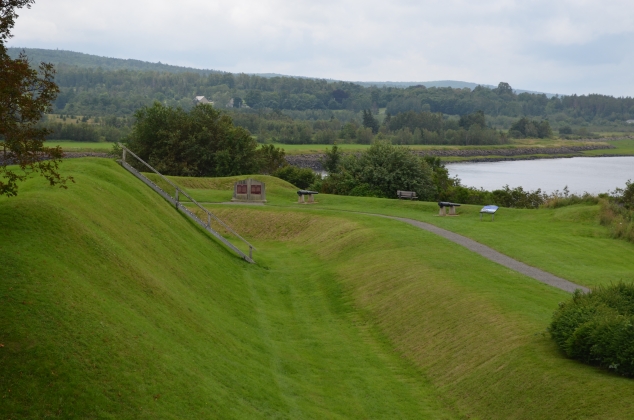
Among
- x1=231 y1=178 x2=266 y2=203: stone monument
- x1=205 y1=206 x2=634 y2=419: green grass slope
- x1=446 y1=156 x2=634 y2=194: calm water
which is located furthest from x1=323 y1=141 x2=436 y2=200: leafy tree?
x1=446 y1=156 x2=634 y2=194: calm water

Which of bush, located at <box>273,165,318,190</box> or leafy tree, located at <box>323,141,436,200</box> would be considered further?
bush, located at <box>273,165,318,190</box>

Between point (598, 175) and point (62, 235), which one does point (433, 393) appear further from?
point (598, 175)

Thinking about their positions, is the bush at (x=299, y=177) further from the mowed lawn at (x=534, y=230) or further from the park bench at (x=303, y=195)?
the park bench at (x=303, y=195)

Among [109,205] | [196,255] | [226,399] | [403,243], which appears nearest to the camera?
[226,399]

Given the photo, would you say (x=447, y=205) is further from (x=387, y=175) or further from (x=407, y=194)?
(x=387, y=175)

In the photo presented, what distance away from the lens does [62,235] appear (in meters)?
18.5

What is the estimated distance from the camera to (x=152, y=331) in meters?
16.3

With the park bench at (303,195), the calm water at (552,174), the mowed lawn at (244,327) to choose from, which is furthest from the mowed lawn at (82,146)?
the mowed lawn at (244,327)

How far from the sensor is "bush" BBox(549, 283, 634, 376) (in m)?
15.1

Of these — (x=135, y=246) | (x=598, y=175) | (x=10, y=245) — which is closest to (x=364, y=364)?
(x=135, y=246)

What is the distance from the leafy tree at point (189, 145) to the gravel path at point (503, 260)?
123ft

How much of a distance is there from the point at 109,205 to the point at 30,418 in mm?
13711

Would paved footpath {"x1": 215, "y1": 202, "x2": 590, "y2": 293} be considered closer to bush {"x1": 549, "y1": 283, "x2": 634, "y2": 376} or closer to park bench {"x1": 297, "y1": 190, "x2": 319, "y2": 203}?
bush {"x1": 549, "y1": 283, "x2": 634, "y2": 376}

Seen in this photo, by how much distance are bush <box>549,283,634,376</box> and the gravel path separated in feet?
18.6
